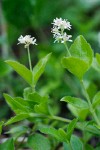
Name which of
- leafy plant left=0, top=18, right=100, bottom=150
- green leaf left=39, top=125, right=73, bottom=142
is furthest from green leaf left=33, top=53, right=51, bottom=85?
green leaf left=39, top=125, right=73, bottom=142

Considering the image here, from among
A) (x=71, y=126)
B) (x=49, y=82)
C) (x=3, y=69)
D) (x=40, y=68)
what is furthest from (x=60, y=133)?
(x=49, y=82)

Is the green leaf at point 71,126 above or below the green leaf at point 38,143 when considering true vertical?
above

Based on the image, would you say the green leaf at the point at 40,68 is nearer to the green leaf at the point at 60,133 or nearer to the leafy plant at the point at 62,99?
the leafy plant at the point at 62,99

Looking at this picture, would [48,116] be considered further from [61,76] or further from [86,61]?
[61,76]

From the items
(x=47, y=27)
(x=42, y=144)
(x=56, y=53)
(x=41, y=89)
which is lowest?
(x=42, y=144)

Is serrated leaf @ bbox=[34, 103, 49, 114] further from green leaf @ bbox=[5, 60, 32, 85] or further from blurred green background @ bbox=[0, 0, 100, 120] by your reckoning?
blurred green background @ bbox=[0, 0, 100, 120]

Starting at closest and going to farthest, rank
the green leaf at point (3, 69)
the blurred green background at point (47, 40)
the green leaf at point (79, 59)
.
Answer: the green leaf at point (79, 59), the green leaf at point (3, 69), the blurred green background at point (47, 40)

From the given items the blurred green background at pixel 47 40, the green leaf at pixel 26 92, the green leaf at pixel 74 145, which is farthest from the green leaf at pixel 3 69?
the green leaf at pixel 74 145

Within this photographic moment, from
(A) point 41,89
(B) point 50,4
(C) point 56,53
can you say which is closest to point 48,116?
(A) point 41,89
